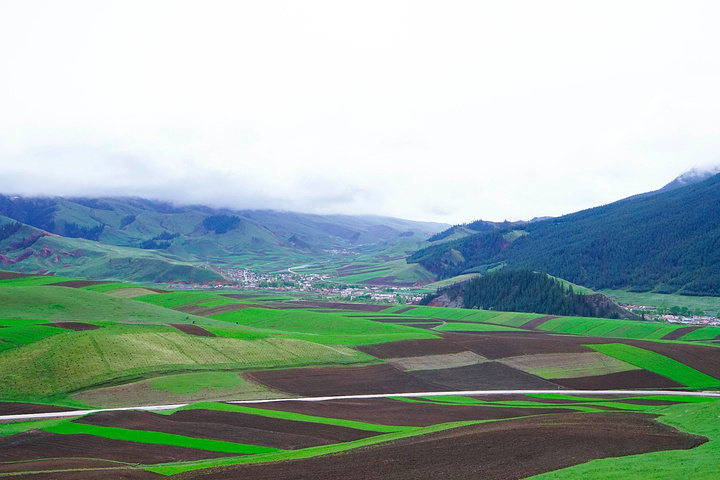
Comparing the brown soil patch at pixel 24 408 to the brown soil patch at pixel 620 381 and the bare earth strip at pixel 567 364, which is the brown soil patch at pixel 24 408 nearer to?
the bare earth strip at pixel 567 364

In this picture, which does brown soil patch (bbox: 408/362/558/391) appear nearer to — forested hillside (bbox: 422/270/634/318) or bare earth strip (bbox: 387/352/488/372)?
bare earth strip (bbox: 387/352/488/372)

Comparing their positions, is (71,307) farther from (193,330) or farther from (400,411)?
(400,411)

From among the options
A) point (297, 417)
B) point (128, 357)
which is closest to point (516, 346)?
point (297, 417)

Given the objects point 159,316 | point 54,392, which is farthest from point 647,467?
point 159,316

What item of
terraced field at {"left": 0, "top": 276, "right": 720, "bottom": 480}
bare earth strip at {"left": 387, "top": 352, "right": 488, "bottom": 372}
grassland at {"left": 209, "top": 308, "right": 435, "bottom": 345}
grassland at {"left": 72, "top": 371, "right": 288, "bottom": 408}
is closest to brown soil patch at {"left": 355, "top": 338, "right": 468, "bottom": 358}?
terraced field at {"left": 0, "top": 276, "right": 720, "bottom": 480}

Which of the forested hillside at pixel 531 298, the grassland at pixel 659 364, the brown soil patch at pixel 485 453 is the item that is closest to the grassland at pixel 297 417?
the brown soil patch at pixel 485 453

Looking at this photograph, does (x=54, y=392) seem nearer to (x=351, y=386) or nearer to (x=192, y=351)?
(x=192, y=351)
